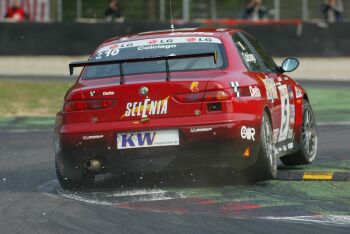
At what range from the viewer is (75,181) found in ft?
31.2

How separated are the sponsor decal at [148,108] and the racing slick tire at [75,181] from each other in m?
0.74

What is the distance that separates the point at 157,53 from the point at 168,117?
93 centimetres

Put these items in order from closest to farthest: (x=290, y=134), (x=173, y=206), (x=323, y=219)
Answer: (x=323, y=219) → (x=173, y=206) → (x=290, y=134)

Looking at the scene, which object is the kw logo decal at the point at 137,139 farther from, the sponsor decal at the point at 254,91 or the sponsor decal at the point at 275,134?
the sponsor decal at the point at 275,134

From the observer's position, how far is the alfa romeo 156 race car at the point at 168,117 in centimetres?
894

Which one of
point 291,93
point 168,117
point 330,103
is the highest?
point 168,117

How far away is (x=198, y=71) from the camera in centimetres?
927

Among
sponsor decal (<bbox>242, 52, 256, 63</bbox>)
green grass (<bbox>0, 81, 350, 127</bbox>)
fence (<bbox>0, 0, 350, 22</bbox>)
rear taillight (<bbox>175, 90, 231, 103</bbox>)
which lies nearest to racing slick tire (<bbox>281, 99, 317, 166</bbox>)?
sponsor decal (<bbox>242, 52, 256, 63</bbox>)

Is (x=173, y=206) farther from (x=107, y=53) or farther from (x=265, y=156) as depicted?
(x=107, y=53)

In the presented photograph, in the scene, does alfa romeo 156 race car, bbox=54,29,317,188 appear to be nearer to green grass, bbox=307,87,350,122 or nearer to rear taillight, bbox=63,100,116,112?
rear taillight, bbox=63,100,116,112

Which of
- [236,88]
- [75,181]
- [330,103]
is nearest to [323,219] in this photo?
[236,88]

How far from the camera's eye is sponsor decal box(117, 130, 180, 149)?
894cm

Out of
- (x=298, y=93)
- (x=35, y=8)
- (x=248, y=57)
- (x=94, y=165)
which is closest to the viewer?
(x=94, y=165)

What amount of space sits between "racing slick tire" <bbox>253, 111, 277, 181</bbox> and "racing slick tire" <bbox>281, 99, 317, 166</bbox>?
1375 millimetres
